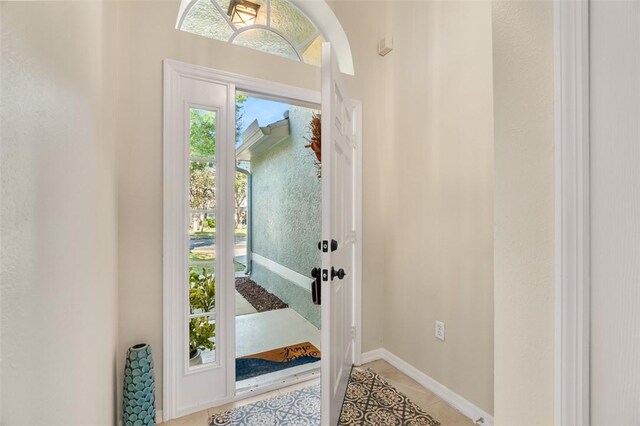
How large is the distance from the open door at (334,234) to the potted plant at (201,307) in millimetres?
800

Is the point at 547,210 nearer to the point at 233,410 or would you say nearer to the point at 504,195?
the point at 504,195

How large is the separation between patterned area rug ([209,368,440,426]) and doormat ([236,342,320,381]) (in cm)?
39

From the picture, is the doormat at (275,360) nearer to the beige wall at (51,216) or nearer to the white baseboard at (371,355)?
the white baseboard at (371,355)

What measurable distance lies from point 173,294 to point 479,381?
1855mm

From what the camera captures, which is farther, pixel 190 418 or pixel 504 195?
pixel 190 418

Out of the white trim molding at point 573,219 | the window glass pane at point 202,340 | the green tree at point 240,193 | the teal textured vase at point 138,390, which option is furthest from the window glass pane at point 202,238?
the green tree at point 240,193

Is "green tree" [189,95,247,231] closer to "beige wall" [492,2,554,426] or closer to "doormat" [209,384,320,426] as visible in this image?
"doormat" [209,384,320,426]

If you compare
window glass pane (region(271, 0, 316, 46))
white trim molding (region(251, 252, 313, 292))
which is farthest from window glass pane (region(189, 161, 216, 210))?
white trim molding (region(251, 252, 313, 292))

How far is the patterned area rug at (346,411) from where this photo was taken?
5.65 feet

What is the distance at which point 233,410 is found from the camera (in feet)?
5.97

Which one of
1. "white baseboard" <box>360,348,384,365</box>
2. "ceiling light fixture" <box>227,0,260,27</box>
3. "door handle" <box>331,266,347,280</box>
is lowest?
"white baseboard" <box>360,348,384,365</box>

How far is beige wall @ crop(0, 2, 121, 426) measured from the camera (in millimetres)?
443

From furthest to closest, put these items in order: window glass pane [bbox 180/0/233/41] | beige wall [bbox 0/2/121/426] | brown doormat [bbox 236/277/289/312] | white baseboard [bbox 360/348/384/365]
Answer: brown doormat [bbox 236/277/289/312]
white baseboard [bbox 360/348/384/365]
window glass pane [bbox 180/0/233/41]
beige wall [bbox 0/2/121/426]

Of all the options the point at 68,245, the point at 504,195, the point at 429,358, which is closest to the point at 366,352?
the point at 429,358
